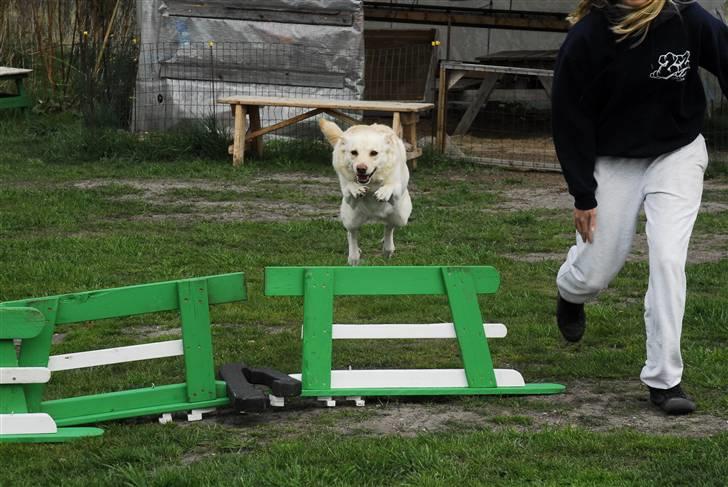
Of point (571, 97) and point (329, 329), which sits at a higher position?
point (571, 97)

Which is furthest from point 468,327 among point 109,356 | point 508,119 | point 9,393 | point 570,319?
point 508,119

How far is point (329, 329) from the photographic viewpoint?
4520mm

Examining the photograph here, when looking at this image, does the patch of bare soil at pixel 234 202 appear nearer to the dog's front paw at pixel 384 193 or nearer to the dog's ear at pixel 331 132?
the dog's ear at pixel 331 132

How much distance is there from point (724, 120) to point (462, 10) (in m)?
4.82

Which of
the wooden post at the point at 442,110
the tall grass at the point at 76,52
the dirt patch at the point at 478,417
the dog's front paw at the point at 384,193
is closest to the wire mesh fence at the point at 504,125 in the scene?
the wooden post at the point at 442,110

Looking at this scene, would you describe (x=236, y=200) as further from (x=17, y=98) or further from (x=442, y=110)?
(x=17, y=98)

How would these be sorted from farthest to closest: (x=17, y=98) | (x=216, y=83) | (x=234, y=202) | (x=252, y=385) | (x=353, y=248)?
(x=17, y=98)
(x=216, y=83)
(x=234, y=202)
(x=353, y=248)
(x=252, y=385)

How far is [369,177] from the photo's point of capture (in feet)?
23.8

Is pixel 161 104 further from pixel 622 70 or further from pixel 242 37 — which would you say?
pixel 622 70

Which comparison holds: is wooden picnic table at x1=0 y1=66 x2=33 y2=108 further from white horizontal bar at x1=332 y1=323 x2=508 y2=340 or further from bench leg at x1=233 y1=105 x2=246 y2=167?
white horizontal bar at x1=332 y1=323 x2=508 y2=340

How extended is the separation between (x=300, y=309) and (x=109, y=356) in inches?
80.2

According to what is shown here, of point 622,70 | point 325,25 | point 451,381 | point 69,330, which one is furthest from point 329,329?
point 325,25

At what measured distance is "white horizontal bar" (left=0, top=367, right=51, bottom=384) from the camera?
3.99 meters

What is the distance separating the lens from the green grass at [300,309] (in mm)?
3750
